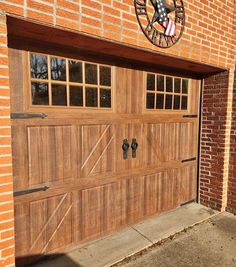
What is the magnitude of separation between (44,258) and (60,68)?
2.01 m

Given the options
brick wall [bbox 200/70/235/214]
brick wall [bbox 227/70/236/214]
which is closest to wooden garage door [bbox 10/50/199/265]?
brick wall [bbox 200/70/235/214]

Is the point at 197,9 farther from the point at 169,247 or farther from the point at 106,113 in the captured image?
the point at 169,247

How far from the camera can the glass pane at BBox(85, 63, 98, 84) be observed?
2.63m

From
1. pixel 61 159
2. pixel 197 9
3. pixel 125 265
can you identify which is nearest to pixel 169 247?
pixel 125 265

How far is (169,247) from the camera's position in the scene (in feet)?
9.36

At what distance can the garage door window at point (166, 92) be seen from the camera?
3.28 metres

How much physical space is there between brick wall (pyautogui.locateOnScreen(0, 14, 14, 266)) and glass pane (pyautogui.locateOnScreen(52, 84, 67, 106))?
687 mm

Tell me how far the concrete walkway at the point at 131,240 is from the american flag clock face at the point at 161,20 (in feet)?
7.71

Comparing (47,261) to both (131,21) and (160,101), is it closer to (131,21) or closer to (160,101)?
(160,101)

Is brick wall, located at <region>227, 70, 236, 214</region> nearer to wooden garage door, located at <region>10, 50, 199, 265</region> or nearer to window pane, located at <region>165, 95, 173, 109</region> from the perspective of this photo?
wooden garage door, located at <region>10, 50, 199, 265</region>

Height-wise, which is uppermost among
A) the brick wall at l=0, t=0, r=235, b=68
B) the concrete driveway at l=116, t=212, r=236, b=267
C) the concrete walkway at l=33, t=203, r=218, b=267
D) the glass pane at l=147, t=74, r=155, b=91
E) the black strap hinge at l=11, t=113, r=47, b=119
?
the brick wall at l=0, t=0, r=235, b=68

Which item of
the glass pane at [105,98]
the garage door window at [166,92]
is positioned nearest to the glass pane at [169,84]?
the garage door window at [166,92]

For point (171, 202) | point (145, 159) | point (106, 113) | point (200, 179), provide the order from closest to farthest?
point (106, 113)
point (145, 159)
point (171, 202)
point (200, 179)

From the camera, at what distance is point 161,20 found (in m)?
2.61
